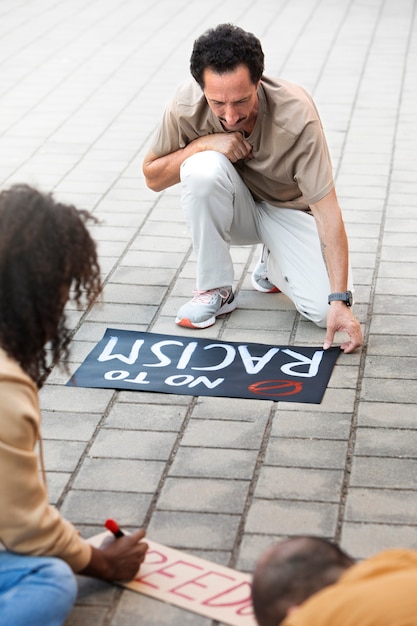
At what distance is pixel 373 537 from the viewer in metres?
Result: 3.01

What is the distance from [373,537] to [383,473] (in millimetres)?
368

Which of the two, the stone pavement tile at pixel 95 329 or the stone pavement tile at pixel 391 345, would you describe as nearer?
the stone pavement tile at pixel 391 345

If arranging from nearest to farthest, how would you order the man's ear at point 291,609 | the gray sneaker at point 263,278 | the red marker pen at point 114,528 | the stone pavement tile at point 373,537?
1. the man's ear at point 291,609
2. the red marker pen at point 114,528
3. the stone pavement tile at point 373,537
4. the gray sneaker at point 263,278

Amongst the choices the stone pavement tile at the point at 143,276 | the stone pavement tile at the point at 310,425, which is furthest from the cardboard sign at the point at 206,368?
the stone pavement tile at the point at 143,276

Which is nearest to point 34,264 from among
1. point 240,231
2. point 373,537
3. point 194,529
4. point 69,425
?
point 194,529

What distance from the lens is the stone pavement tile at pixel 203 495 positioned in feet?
10.5

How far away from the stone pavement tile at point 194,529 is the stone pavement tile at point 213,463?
0.23 meters

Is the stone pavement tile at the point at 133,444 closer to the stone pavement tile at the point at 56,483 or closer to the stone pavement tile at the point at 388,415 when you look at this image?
the stone pavement tile at the point at 56,483

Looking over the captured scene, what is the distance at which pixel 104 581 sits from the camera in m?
2.84

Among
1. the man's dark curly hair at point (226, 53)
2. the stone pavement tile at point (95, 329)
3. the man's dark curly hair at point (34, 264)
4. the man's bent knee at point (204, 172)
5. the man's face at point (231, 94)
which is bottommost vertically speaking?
the stone pavement tile at point (95, 329)

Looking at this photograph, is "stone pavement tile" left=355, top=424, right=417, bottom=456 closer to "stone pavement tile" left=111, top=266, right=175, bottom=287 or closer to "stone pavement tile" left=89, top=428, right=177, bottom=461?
"stone pavement tile" left=89, top=428, right=177, bottom=461

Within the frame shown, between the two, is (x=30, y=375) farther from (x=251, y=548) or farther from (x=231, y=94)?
(x=231, y=94)

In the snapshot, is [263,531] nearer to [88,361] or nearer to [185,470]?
[185,470]

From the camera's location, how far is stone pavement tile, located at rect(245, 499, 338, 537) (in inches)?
120
